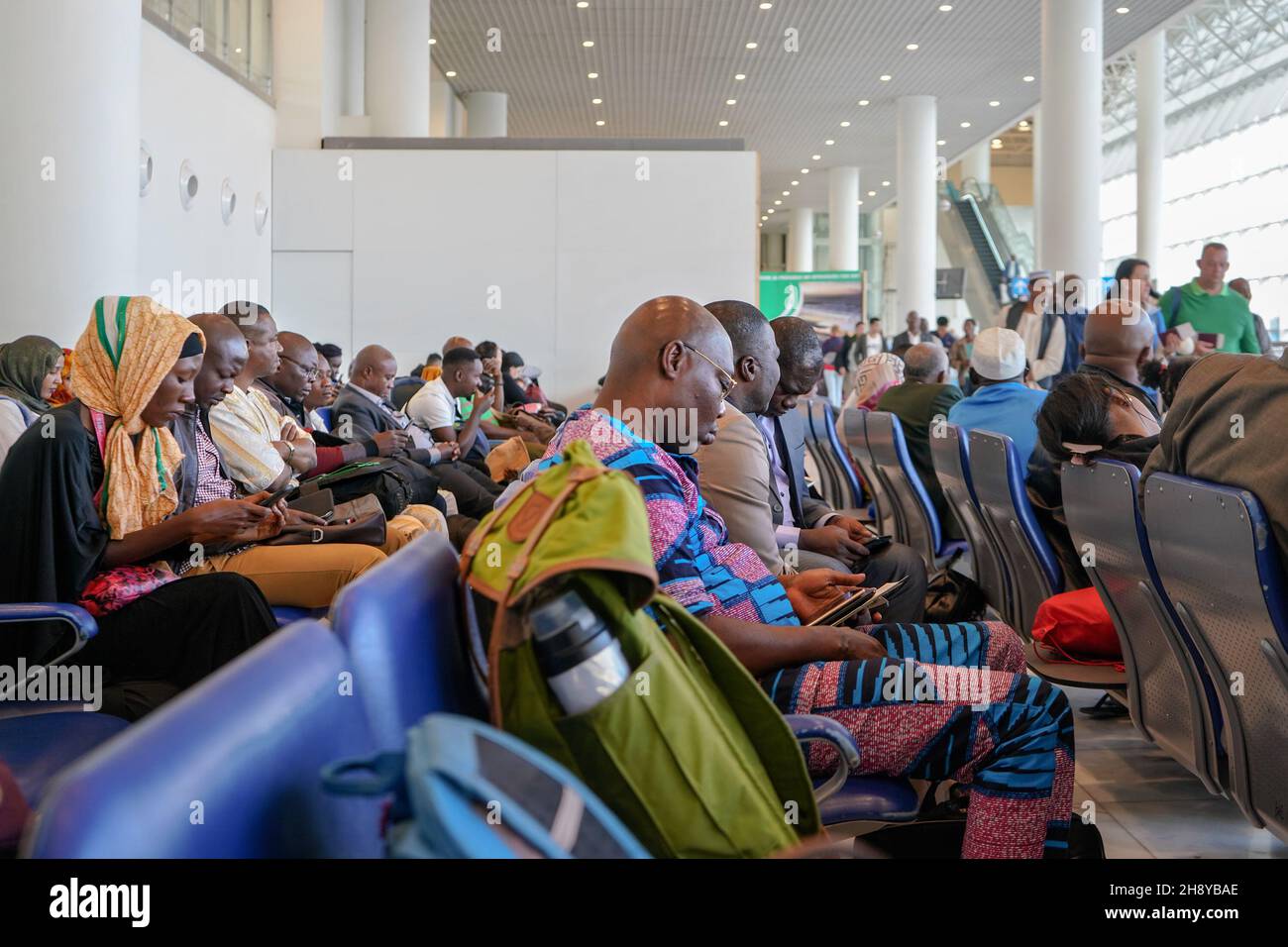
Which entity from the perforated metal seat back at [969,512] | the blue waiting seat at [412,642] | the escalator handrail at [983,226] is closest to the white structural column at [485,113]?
the escalator handrail at [983,226]

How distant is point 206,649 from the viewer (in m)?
2.81

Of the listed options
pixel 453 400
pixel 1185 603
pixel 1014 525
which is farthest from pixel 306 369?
pixel 1185 603

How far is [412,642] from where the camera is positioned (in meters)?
1.29

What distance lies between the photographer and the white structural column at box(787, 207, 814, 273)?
3909cm

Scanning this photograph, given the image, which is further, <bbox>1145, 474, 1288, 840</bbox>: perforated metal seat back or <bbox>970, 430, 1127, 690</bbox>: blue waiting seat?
<bbox>970, 430, 1127, 690</bbox>: blue waiting seat

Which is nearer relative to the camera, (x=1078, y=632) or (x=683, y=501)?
(x=683, y=501)

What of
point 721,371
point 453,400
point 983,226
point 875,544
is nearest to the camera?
point 721,371

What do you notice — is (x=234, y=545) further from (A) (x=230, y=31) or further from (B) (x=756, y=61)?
(B) (x=756, y=61)

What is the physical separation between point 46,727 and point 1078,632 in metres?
2.31

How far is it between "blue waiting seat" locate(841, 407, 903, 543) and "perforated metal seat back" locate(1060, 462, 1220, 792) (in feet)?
8.68

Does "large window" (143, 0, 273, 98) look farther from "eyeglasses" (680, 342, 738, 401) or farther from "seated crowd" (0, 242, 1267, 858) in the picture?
"eyeglasses" (680, 342, 738, 401)

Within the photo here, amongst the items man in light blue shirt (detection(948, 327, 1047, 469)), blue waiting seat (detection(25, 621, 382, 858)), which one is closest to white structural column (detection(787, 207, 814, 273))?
man in light blue shirt (detection(948, 327, 1047, 469))
